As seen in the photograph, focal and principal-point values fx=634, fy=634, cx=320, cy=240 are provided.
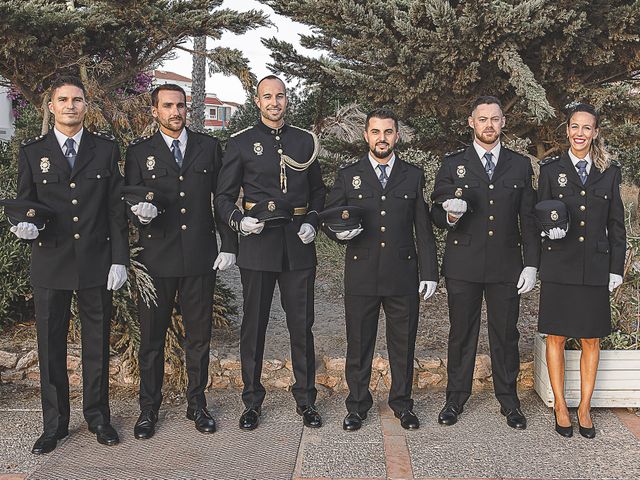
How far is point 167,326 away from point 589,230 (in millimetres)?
2535

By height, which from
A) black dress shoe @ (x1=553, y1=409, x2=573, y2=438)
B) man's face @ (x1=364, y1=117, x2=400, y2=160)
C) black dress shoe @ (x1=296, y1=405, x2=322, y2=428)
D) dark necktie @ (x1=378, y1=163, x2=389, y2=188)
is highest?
man's face @ (x1=364, y1=117, x2=400, y2=160)

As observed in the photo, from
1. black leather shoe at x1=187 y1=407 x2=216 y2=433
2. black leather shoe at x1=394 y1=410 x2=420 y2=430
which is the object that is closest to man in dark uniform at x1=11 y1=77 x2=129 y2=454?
black leather shoe at x1=187 y1=407 x2=216 y2=433

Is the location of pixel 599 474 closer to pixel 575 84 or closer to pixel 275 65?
pixel 575 84

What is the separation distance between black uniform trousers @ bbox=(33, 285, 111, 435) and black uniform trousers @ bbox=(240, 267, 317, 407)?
31.9 inches

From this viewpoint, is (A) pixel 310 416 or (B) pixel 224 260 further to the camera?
(A) pixel 310 416

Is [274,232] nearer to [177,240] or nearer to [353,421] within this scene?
[177,240]

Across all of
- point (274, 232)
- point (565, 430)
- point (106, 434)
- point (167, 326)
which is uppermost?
point (274, 232)

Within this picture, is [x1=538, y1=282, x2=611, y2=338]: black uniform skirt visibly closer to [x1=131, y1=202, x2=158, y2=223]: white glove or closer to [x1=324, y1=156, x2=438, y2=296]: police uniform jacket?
[x1=324, y1=156, x2=438, y2=296]: police uniform jacket

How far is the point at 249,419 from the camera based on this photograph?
3.84m

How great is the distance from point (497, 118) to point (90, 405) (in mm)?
2898

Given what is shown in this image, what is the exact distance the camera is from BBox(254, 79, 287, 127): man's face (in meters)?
3.62

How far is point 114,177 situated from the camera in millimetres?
3578

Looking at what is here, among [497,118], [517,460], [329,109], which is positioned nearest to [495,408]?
[517,460]

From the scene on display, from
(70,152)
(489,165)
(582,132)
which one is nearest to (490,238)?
(489,165)
